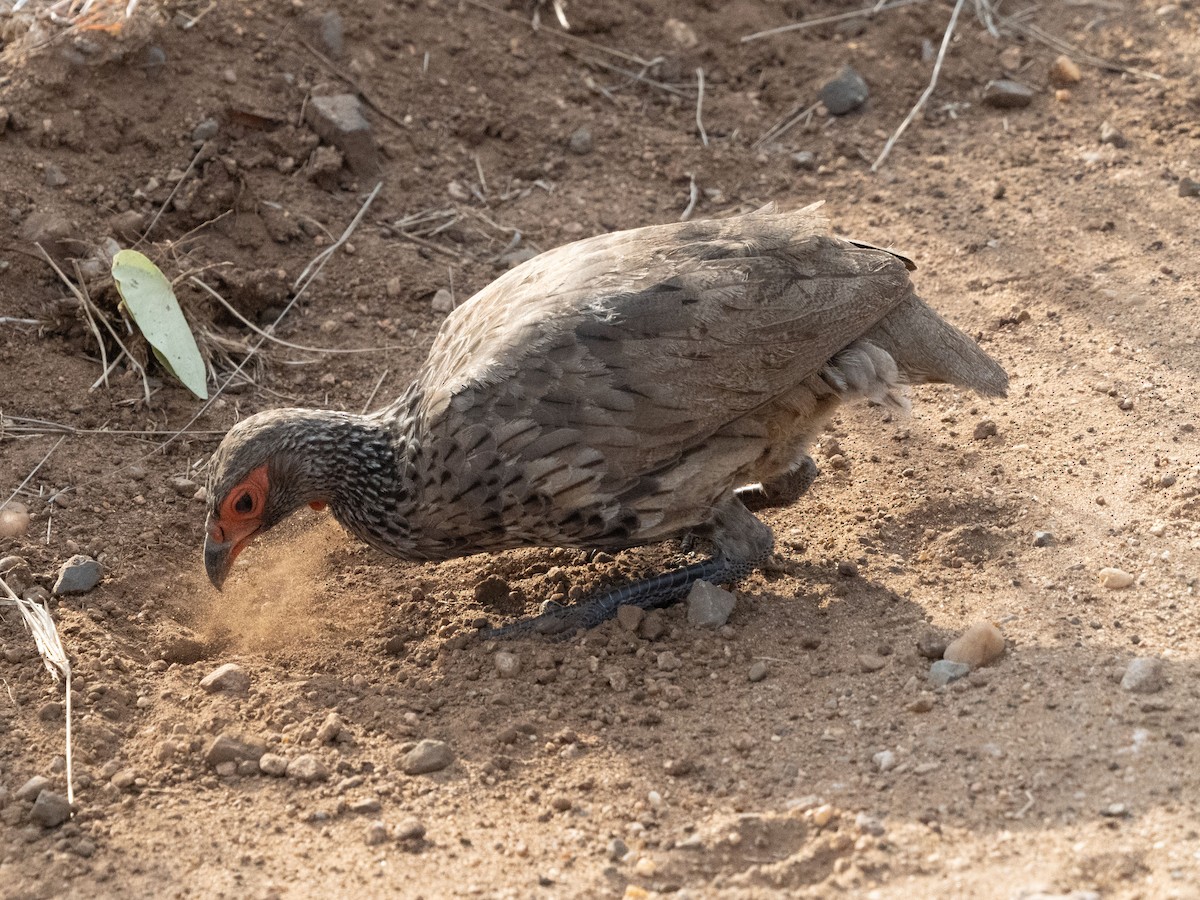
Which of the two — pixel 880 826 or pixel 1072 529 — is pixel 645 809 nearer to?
pixel 880 826

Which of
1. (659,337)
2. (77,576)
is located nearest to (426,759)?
(659,337)

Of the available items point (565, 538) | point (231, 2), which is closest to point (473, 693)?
point (565, 538)

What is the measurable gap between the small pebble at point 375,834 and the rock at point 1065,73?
22.0 ft

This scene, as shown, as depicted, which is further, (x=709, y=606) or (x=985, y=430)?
(x=985, y=430)

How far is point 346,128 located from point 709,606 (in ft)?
12.7

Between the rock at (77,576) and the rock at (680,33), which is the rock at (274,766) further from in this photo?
the rock at (680,33)

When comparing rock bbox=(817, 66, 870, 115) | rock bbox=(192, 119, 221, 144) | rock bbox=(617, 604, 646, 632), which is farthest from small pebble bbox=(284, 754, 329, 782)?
rock bbox=(817, 66, 870, 115)

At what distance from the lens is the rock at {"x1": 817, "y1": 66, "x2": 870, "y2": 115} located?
827cm

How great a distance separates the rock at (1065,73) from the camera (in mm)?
8250

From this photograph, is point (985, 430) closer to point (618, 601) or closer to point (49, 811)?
point (618, 601)

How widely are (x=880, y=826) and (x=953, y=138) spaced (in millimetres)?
5486

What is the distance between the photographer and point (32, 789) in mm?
4203

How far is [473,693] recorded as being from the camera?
4.77 m

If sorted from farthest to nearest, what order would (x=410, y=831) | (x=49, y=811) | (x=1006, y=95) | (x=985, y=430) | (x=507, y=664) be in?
(x=1006, y=95), (x=985, y=430), (x=507, y=664), (x=49, y=811), (x=410, y=831)
